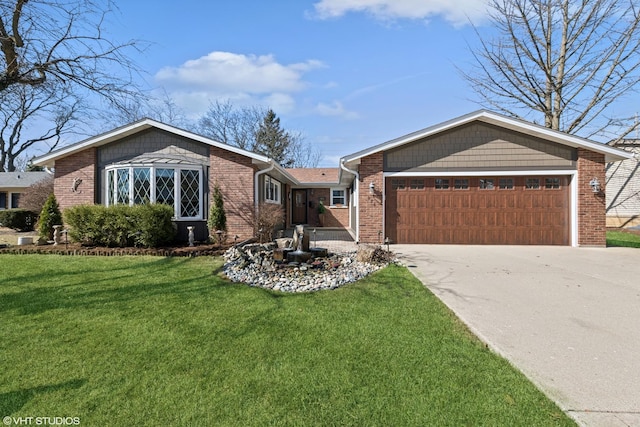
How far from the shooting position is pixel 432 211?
1114cm

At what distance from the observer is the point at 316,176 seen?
70.0 ft

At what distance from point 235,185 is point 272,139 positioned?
26.2m

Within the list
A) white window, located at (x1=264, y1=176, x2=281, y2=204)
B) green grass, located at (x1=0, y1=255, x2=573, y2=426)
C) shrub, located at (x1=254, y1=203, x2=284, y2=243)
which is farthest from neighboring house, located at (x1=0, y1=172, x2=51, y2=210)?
green grass, located at (x1=0, y1=255, x2=573, y2=426)

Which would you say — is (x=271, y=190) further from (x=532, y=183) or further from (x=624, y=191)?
(x=624, y=191)

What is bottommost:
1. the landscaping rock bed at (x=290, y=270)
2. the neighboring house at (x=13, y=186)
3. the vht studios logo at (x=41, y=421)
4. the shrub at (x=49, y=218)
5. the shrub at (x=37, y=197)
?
the vht studios logo at (x=41, y=421)

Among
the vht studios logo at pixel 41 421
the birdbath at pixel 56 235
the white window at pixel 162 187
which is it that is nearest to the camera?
the vht studios logo at pixel 41 421

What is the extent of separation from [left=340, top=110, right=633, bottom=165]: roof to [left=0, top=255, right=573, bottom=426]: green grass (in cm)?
673

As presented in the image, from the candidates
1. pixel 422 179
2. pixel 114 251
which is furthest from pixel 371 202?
pixel 114 251

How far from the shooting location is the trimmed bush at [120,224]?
8805 mm

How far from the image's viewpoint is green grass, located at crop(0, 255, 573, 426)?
2.23 metres

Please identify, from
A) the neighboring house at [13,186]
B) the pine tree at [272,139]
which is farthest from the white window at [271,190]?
the pine tree at [272,139]

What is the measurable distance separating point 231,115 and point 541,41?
27.4 meters

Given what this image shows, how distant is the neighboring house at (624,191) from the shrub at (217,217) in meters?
20.3

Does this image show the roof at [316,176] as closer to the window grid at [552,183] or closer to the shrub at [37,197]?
the window grid at [552,183]
